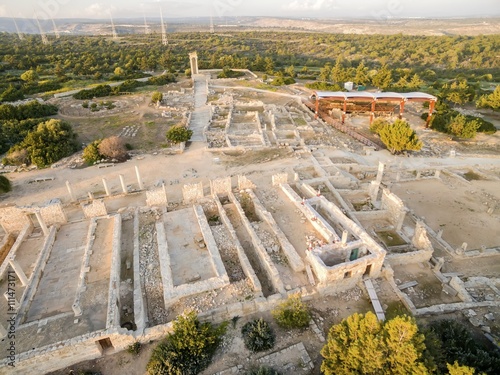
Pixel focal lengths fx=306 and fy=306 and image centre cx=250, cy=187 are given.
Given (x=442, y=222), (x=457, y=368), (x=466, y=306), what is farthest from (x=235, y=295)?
(x=442, y=222)

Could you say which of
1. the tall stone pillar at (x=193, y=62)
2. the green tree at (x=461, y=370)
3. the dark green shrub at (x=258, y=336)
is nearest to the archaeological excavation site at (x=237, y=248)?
the dark green shrub at (x=258, y=336)

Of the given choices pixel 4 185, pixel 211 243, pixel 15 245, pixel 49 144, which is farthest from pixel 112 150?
pixel 211 243

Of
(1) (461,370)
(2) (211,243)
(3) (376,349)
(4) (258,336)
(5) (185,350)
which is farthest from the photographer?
(2) (211,243)

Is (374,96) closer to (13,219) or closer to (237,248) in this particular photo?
(237,248)

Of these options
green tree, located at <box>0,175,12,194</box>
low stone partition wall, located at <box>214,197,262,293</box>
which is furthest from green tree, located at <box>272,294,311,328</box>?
green tree, located at <box>0,175,12,194</box>

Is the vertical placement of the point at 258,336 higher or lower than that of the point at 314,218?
lower
